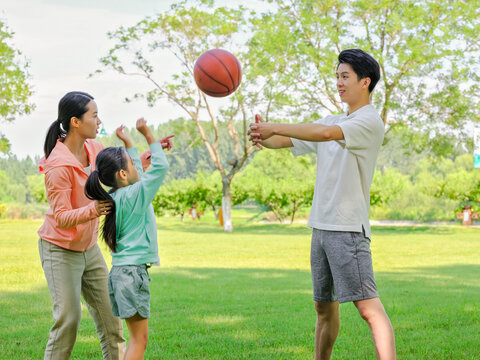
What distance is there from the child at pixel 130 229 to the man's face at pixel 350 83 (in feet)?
3.92

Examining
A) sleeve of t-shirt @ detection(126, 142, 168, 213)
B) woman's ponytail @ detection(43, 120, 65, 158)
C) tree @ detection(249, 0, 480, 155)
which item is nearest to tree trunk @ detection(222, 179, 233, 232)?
tree @ detection(249, 0, 480, 155)

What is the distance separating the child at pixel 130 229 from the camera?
323cm

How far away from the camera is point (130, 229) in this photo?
10.9ft

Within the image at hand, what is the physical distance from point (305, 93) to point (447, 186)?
9.76 meters

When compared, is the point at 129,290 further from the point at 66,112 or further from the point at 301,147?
the point at 301,147

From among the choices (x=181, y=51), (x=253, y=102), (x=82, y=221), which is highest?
(x=181, y=51)

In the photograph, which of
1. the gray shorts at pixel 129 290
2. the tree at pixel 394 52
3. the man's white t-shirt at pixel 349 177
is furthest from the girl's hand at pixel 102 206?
the tree at pixel 394 52

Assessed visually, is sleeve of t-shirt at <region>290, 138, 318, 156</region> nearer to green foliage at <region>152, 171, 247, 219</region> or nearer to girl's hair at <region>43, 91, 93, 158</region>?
girl's hair at <region>43, 91, 93, 158</region>

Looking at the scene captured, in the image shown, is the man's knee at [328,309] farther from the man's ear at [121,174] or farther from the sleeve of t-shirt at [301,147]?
the man's ear at [121,174]

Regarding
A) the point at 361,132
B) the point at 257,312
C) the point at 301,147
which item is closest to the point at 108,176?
the point at 301,147

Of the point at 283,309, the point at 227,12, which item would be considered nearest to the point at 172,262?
the point at 283,309

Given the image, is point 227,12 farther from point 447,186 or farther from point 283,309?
point 283,309

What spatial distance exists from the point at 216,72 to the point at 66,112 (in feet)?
5.20

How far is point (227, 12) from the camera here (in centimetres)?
2644
